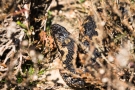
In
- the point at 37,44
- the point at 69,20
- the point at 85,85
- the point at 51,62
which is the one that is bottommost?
the point at 85,85

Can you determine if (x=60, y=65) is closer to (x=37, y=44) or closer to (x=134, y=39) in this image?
(x=37, y=44)

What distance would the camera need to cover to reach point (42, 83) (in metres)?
5.59

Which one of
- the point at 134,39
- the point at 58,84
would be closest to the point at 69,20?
the point at 58,84

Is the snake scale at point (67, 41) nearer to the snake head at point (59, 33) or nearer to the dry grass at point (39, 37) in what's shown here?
the snake head at point (59, 33)

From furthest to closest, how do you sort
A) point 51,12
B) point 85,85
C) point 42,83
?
point 51,12 < point 42,83 < point 85,85

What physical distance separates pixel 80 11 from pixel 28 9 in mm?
1212

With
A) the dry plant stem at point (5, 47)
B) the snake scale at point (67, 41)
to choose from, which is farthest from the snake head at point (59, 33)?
the dry plant stem at point (5, 47)

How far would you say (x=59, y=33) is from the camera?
237 inches

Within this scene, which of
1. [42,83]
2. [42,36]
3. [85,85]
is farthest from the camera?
[42,36]

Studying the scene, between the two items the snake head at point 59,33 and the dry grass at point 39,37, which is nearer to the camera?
the dry grass at point 39,37

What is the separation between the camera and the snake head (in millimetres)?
5984

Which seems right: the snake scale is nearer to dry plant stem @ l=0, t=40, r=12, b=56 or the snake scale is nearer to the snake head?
the snake head

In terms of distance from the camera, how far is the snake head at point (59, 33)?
598 cm

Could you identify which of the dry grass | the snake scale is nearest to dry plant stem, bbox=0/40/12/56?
the dry grass
